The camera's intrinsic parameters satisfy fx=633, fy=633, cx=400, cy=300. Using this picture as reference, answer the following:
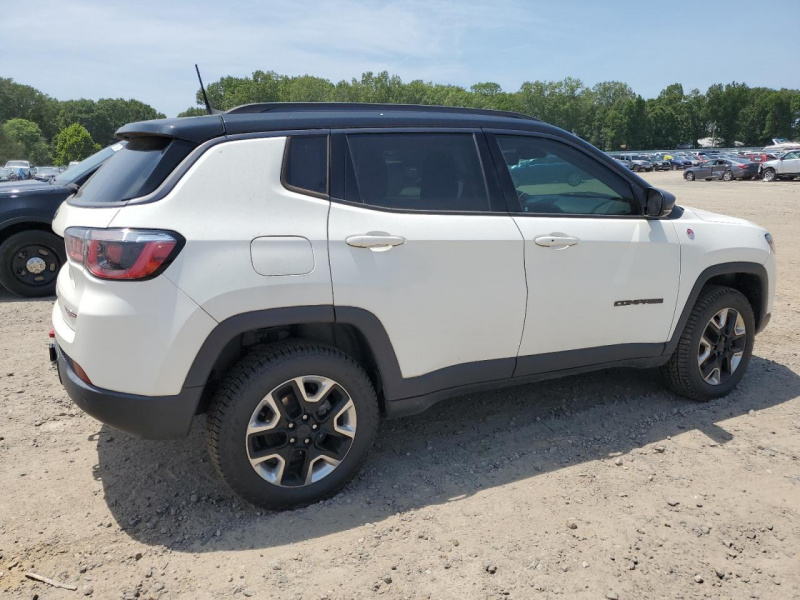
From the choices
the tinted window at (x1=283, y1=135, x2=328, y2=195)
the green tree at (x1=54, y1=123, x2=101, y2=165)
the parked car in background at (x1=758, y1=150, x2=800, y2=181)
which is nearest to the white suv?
the tinted window at (x1=283, y1=135, x2=328, y2=195)

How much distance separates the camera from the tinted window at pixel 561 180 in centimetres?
358

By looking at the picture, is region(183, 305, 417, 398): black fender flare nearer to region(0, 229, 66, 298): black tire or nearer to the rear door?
the rear door

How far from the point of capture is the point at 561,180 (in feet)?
12.3

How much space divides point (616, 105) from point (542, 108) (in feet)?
51.6

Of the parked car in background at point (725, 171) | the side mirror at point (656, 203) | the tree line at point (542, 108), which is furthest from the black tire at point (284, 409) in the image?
the tree line at point (542, 108)

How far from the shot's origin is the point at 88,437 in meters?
3.88

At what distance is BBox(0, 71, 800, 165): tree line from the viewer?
355 ft

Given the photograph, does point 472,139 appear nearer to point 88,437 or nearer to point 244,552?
point 244,552

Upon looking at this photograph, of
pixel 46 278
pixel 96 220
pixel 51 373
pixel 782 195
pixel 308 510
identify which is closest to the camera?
pixel 96 220

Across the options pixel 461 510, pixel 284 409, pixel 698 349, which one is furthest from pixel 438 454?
pixel 698 349

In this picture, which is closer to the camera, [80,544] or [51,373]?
[80,544]

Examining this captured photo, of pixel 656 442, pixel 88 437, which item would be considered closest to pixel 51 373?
pixel 88 437

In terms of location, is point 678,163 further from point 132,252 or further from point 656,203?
point 132,252

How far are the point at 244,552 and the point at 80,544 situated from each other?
2.49ft
